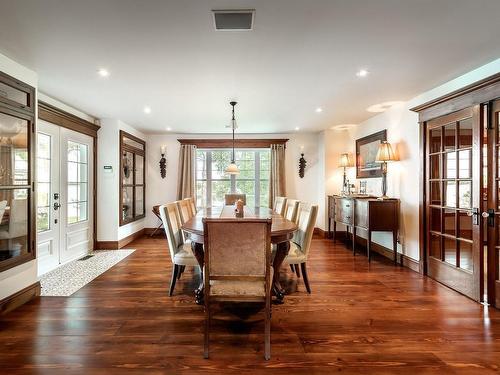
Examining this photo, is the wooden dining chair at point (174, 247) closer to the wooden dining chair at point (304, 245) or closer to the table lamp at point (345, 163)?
the wooden dining chair at point (304, 245)

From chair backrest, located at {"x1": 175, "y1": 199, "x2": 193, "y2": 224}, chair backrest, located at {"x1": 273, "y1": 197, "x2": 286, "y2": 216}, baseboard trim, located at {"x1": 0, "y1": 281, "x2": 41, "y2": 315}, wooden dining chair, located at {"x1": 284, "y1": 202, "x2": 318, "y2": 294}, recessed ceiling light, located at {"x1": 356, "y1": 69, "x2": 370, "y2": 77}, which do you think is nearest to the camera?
baseboard trim, located at {"x1": 0, "y1": 281, "x2": 41, "y2": 315}

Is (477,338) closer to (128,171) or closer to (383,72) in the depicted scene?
(383,72)

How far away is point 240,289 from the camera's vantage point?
2.14 meters

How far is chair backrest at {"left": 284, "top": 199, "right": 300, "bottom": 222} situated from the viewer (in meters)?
3.76

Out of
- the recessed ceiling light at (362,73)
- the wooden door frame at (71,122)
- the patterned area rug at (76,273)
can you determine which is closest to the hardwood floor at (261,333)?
the patterned area rug at (76,273)

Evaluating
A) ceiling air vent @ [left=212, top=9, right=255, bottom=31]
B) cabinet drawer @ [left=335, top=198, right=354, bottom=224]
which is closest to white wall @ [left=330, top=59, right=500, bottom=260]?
cabinet drawer @ [left=335, top=198, right=354, bottom=224]

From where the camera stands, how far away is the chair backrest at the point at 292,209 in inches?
148

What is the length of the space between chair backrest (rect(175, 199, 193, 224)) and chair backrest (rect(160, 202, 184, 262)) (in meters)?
0.25

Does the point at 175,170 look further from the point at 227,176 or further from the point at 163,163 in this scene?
the point at 227,176

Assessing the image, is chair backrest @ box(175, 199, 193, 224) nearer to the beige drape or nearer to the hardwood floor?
the hardwood floor

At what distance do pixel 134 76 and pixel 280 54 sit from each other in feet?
5.52

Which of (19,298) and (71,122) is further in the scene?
(71,122)

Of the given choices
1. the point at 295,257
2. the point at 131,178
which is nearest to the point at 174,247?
the point at 295,257

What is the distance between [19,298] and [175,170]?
4407 millimetres
